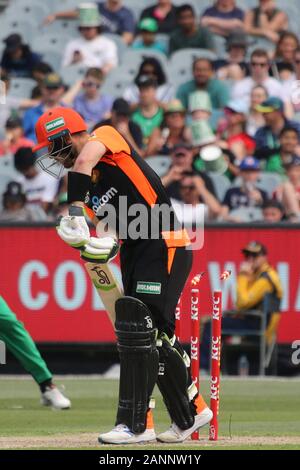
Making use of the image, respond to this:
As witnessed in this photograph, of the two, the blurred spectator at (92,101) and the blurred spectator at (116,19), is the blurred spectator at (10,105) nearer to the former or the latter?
the blurred spectator at (92,101)

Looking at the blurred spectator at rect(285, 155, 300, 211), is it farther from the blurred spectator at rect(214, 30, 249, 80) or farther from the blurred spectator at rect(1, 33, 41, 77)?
the blurred spectator at rect(1, 33, 41, 77)

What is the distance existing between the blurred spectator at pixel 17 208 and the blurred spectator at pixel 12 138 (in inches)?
52.1

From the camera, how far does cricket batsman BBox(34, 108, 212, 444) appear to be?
7.63 m

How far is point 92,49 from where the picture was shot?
1800 centimetres

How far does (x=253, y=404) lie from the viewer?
11.6 m

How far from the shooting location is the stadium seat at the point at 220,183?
1549cm

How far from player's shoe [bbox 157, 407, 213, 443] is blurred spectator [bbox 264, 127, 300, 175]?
795 centimetres

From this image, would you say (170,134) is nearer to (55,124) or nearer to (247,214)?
(247,214)

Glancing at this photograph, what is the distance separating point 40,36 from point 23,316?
18.2 ft

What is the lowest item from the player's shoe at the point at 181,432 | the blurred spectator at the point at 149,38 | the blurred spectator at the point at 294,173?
the player's shoe at the point at 181,432

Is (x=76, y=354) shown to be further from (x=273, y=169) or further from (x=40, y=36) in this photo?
(x=40, y=36)

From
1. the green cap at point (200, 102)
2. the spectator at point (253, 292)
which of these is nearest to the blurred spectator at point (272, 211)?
the spectator at point (253, 292)

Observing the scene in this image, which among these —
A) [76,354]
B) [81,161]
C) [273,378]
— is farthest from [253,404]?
[81,161]

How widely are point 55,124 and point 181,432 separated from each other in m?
2.12
